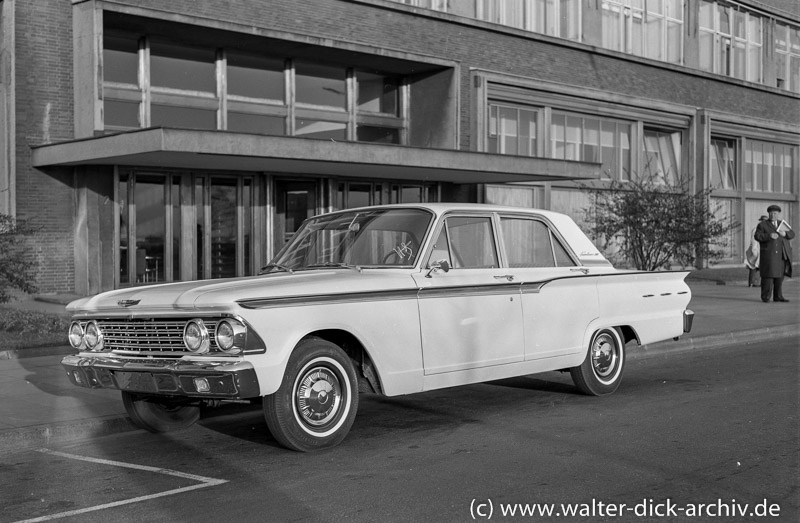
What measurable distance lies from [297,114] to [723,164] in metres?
19.9

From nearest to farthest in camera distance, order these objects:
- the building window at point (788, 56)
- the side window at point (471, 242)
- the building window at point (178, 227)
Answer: the side window at point (471, 242), the building window at point (178, 227), the building window at point (788, 56)

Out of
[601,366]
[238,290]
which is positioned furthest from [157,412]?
[601,366]

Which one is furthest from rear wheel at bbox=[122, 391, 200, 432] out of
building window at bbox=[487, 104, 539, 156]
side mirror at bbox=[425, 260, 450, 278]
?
building window at bbox=[487, 104, 539, 156]

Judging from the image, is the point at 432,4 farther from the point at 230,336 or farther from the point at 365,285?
the point at 230,336

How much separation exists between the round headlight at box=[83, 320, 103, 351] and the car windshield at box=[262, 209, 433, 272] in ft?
5.01

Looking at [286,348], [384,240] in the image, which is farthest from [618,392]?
[286,348]

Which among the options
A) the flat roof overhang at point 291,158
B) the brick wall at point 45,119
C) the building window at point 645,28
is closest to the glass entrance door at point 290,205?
the flat roof overhang at point 291,158

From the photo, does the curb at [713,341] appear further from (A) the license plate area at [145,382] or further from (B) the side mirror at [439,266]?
(A) the license plate area at [145,382]

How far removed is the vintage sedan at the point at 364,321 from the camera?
21.1 feet

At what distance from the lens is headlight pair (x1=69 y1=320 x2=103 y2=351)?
7180mm

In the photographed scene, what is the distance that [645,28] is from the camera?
32.6m

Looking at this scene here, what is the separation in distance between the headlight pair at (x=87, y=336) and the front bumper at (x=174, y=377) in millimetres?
135

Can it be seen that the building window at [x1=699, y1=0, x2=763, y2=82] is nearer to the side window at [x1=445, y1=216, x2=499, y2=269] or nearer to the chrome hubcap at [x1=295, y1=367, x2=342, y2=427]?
the side window at [x1=445, y1=216, x2=499, y2=269]

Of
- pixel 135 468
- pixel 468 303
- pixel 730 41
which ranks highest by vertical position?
pixel 730 41
